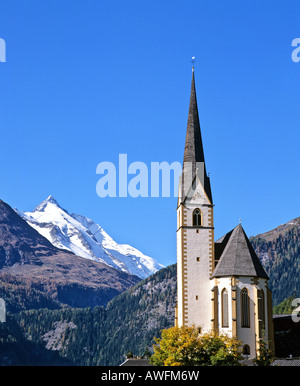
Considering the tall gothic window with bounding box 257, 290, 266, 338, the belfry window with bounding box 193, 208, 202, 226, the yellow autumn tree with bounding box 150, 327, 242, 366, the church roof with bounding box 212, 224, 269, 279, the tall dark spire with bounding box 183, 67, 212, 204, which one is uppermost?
the tall dark spire with bounding box 183, 67, 212, 204

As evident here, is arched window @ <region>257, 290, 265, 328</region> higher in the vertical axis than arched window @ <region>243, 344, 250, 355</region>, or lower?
higher

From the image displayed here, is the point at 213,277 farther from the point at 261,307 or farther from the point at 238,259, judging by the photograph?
the point at 261,307

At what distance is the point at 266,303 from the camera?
95188mm

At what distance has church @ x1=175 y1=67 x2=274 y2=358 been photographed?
92.1 metres

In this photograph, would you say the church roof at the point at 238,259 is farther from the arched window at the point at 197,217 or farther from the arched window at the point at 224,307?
the arched window at the point at 197,217

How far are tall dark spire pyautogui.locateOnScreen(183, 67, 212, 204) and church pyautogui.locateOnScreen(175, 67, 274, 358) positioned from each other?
0.69 feet

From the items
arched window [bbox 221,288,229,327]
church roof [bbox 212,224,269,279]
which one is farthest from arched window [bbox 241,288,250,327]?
church roof [bbox 212,224,269,279]

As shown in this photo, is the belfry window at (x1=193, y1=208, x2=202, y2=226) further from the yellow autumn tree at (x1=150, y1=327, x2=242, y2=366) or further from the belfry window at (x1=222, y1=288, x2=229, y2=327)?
the yellow autumn tree at (x1=150, y1=327, x2=242, y2=366)
